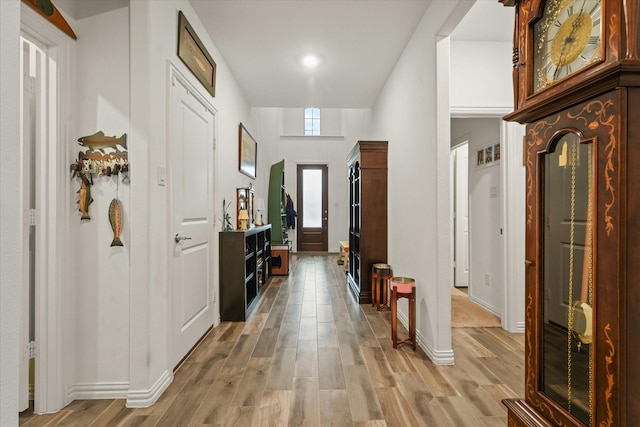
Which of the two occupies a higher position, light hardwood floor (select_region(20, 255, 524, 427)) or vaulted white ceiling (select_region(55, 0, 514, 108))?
vaulted white ceiling (select_region(55, 0, 514, 108))

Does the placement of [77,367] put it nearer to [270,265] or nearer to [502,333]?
[502,333]

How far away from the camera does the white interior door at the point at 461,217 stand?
4.85m

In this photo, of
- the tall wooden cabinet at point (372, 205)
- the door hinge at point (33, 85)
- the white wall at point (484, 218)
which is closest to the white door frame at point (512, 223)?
the white wall at point (484, 218)

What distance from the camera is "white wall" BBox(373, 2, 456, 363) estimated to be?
246 centimetres

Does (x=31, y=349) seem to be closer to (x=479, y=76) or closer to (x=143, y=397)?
(x=143, y=397)

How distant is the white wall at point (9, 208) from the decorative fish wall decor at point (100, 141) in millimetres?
1138

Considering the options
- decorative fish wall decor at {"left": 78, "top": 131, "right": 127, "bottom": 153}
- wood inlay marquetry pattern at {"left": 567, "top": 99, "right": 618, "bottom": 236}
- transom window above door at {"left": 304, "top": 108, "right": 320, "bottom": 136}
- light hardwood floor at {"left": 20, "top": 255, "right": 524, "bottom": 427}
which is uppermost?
transom window above door at {"left": 304, "top": 108, "right": 320, "bottom": 136}

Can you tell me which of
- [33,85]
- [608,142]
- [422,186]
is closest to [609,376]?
[608,142]

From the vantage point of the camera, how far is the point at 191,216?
104 inches

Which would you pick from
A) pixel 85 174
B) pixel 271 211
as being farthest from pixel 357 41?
pixel 271 211

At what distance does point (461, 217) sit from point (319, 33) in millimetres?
3277

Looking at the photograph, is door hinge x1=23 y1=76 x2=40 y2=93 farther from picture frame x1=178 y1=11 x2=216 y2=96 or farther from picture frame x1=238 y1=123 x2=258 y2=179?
picture frame x1=238 y1=123 x2=258 y2=179

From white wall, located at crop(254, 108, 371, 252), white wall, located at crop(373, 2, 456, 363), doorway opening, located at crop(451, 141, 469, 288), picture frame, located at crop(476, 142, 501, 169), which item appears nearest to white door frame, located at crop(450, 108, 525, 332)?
picture frame, located at crop(476, 142, 501, 169)

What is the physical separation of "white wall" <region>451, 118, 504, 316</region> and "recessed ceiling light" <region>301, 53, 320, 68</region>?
197cm
